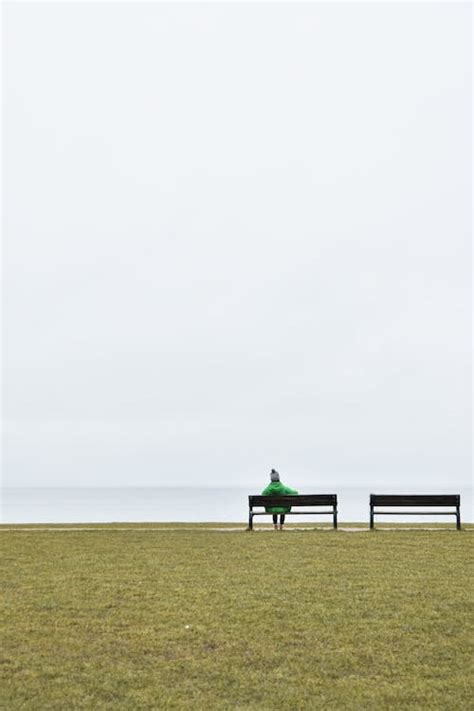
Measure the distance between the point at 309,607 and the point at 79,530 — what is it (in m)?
11.6

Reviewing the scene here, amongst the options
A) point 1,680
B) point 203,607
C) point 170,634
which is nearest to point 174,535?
point 203,607

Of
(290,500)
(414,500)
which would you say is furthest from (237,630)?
(414,500)

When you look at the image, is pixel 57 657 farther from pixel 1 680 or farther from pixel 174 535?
pixel 174 535

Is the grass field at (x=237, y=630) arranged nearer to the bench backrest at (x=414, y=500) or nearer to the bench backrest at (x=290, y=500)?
the bench backrest at (x=414, y=500)

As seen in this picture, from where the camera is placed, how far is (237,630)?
7605mm

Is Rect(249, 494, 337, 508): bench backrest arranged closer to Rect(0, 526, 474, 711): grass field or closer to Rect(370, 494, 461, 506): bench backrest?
Rect(370, 494, 461, 506): bench backrest

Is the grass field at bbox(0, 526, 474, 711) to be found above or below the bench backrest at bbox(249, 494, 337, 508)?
below

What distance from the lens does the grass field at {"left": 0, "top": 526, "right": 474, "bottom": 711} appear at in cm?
588

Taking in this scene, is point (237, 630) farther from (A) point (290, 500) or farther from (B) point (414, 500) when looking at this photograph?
(B) point (414, 500)

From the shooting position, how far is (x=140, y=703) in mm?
5656

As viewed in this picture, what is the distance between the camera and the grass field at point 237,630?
5.88 m

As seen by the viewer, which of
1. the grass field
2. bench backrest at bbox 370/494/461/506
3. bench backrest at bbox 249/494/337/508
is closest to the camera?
the grass field

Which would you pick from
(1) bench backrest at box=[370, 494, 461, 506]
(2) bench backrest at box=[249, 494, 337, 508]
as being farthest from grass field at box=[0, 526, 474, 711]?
(2) bench backrest at box=[249, 494, 337, 508]

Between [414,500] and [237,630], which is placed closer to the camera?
[237,630]
